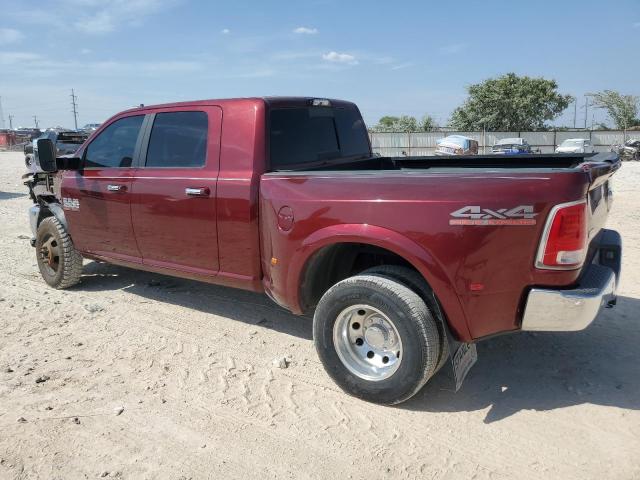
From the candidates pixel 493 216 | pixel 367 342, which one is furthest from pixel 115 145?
pixel 493 216

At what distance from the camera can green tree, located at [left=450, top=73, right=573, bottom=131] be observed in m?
38.0

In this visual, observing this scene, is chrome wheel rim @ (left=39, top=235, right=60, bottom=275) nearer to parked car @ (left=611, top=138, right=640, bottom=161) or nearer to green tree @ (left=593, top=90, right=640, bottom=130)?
parked car @ (left=611, top=138, right=640, bottom=161)

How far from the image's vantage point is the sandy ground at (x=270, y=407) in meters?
2.76

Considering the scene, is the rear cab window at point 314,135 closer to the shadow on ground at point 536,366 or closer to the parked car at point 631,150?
the shadow on ground at point 536,366

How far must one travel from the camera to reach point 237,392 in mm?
3508

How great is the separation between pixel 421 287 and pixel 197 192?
191 cm

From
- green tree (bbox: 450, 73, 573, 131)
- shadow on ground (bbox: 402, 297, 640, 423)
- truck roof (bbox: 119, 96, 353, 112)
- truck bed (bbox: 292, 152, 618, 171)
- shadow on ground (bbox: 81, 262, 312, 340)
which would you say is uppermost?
green tree (bbox: 450, 73, 573, 131)

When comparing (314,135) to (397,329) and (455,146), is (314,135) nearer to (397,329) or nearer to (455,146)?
(397,329)

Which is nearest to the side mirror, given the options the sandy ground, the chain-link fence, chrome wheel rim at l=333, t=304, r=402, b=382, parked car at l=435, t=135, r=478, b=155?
the sandy ground

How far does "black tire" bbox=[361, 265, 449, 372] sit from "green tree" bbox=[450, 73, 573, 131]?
3721cm

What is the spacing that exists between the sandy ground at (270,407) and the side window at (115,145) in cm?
144

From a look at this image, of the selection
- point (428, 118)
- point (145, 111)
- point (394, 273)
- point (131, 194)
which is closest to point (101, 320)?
point (131, 194)

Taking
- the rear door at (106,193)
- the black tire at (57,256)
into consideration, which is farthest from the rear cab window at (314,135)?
the black tire at (57,256)

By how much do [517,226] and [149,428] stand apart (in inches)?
93.8
